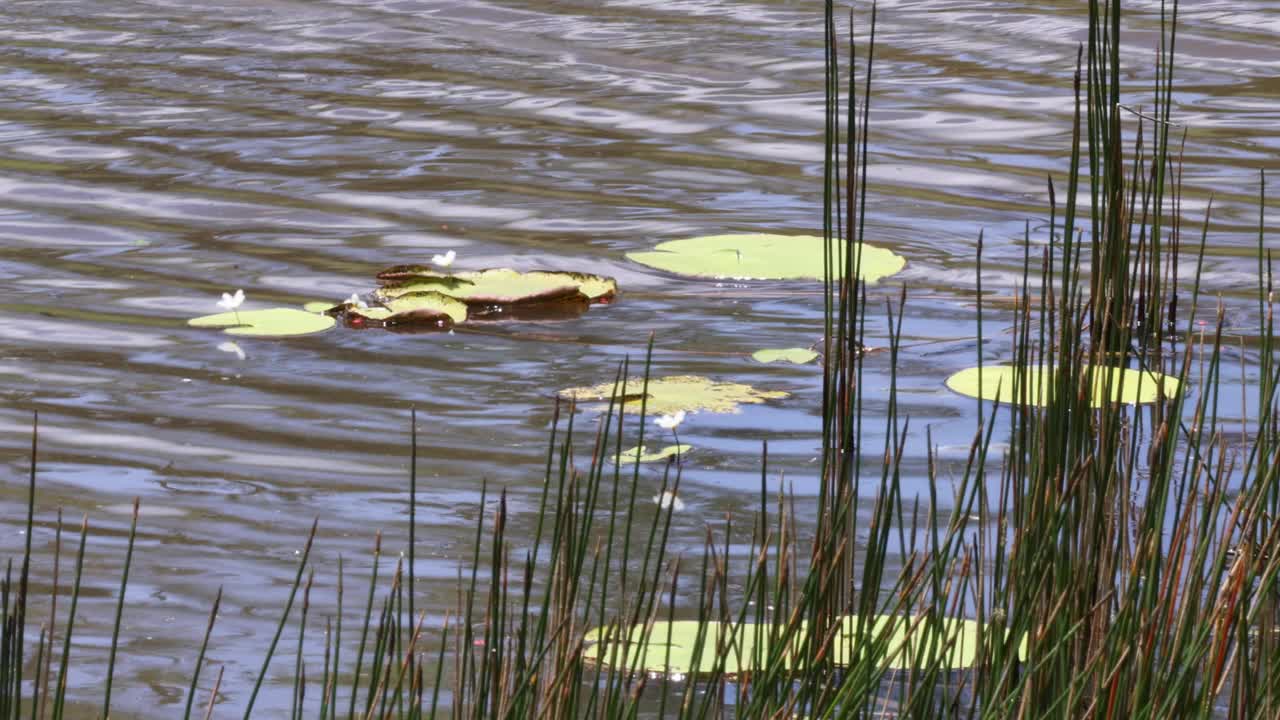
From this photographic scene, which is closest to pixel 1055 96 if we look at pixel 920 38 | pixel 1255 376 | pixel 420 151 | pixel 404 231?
pixel 920 38

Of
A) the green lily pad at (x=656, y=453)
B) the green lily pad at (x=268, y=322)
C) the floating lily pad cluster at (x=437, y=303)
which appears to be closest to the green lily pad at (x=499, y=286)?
the floating lily pad cluster at (x=437, y=303)

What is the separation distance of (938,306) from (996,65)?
2.66 m

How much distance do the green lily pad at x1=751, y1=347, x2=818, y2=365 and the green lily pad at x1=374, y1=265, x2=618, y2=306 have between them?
1.50 feet

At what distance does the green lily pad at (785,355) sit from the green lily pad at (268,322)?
81 centimetres

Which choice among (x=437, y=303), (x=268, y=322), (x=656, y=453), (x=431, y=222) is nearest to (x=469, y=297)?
(x=437, y=303)

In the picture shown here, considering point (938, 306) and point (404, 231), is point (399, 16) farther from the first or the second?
point (938, 306)

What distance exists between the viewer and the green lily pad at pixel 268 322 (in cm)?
371

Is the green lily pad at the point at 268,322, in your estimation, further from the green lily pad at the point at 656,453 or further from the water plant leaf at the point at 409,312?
the green lily pad at the point at 656,453

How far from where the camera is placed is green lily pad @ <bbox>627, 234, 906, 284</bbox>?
13.3 feet

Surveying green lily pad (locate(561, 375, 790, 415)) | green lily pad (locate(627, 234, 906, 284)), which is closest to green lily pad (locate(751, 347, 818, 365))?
green lily pad (locate(561, 375, 790, 415))

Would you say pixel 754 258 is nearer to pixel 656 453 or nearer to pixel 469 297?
pixel 469 297

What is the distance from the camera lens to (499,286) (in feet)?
12.8

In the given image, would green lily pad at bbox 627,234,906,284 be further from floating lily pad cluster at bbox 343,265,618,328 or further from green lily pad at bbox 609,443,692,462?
green lily pad at bbox 609,443,692,462

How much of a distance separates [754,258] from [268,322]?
3.36 ft
